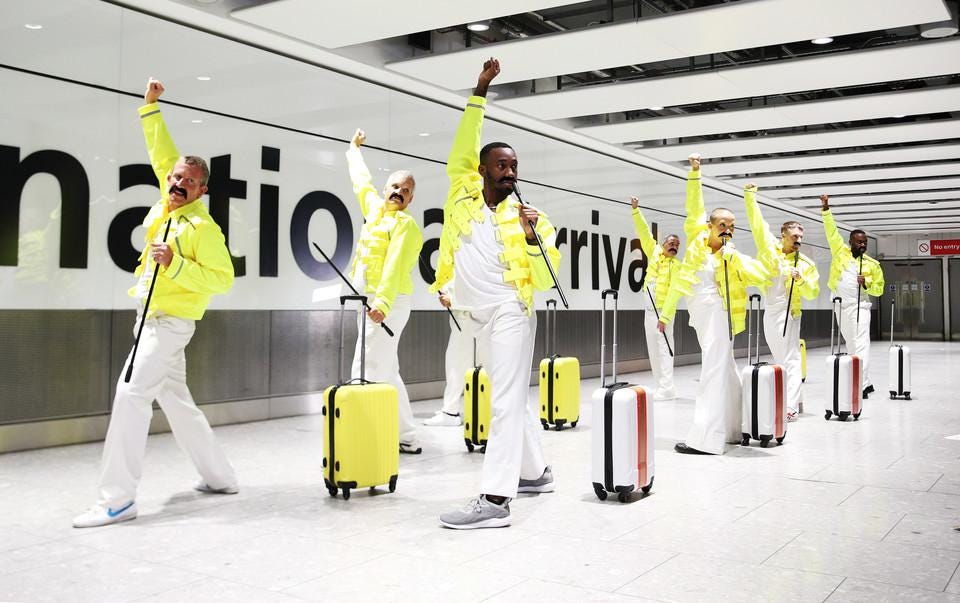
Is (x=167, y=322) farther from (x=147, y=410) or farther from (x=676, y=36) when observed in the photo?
(x=676, y=36)

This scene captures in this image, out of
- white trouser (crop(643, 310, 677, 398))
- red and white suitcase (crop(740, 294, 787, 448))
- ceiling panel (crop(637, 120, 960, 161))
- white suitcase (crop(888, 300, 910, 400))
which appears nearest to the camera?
red and white suitcase (crop(740, 294, 787, 448))

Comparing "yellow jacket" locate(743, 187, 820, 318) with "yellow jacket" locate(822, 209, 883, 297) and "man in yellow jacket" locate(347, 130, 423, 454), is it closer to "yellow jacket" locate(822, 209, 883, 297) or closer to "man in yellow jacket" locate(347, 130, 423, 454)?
"yellow jacket" locate(822, 209, 883, 297)

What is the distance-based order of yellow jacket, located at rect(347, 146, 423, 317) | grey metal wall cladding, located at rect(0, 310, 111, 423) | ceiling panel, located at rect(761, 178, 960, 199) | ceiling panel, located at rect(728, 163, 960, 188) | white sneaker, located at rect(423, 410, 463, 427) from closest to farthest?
yellow jacket, located at rect(347, 146, 423, 317)
grey metal wall cladding, located at rect(0, 310, 111, 423)
white sneaker, located at rect(423, 410, 463, 427)
ceiling panel, located at rect(728, 163, 960, 188)
ceiling panel, located at rect(761, 178, 960, 199)

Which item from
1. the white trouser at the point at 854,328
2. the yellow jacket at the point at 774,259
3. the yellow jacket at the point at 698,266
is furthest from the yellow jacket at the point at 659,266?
the yellow jacket at the point at 698,266

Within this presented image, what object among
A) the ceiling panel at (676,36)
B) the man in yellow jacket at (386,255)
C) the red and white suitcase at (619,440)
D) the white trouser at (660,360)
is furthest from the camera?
the white trouser at (660,360)

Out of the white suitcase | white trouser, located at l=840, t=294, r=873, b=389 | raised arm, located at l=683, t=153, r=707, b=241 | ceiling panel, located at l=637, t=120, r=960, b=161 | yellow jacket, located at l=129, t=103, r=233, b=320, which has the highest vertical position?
ceiling panel, located at l=637, t=120, r=960, b=161

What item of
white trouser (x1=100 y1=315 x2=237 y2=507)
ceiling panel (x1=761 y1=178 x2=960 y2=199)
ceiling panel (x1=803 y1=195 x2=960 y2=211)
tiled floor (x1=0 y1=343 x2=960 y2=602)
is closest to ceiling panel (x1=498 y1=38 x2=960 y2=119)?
tiled floor (x1=0 y1=343 x2=960 y2=602)

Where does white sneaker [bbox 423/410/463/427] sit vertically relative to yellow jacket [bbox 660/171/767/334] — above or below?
below

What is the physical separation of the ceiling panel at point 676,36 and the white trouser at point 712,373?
302cm

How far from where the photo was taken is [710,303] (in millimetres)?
6621

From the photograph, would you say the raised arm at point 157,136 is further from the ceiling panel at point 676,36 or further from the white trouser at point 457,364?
the ceiling panel at point 676,36

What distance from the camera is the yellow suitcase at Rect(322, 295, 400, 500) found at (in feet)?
16.4

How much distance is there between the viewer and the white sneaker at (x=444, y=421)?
339 inches

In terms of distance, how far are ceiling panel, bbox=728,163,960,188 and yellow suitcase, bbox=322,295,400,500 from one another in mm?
13149
